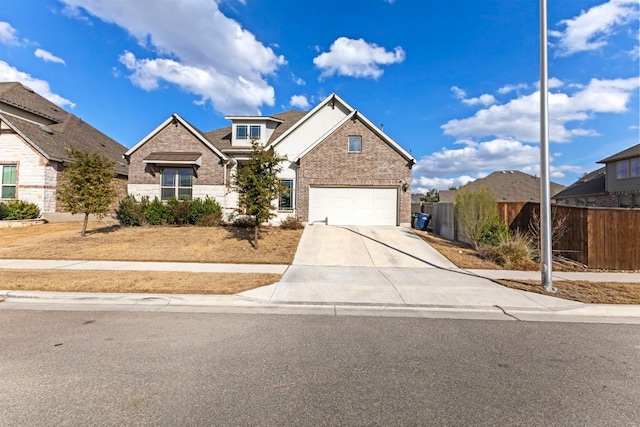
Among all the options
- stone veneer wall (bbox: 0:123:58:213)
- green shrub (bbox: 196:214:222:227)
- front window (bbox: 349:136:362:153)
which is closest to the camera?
green shrub (bbox: 196:214:222:227)

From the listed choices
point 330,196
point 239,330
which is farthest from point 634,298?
point 330,196

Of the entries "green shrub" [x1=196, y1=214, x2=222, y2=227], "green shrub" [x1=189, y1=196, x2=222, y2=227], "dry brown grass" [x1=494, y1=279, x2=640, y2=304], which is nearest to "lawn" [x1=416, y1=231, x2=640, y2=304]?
"dry brown grass" [x1=494, y1=279, x2=640, y2=304]

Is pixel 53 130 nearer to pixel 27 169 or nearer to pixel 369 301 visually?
pixel 27 169

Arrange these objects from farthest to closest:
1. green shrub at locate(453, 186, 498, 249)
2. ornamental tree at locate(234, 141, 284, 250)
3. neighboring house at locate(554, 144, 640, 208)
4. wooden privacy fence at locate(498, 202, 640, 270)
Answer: neighboring house at locate(554, 144, 640, 208) → green shrub at locate(453, 186, 498, 249) → ornamental tree at locate(234, 141, 284, 250) → wooden privacy fence at locate(498, 202, 640, 270)

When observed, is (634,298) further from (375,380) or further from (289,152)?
(289,152)

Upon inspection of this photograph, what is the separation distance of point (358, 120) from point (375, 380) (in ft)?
57.5

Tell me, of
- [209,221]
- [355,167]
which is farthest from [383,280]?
[209,221]

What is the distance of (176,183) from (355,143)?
37.8 ft

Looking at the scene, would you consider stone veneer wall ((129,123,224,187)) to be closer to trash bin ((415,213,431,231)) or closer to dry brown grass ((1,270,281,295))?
dry brown grass ((1,270,281,295))

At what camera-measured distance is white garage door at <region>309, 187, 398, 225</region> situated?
1878cm

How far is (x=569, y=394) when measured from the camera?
3.35 metres

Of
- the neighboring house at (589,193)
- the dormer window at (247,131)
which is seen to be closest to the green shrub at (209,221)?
the dormer window at (247,131)

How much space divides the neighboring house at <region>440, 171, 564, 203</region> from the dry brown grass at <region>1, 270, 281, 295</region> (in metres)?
27.1

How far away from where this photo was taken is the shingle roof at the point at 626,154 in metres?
22.8
